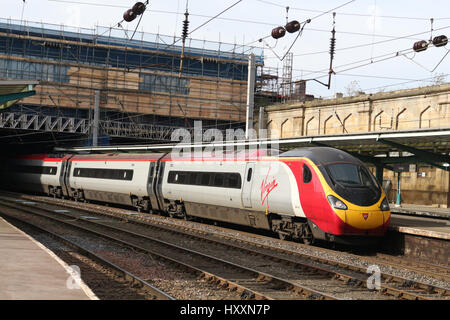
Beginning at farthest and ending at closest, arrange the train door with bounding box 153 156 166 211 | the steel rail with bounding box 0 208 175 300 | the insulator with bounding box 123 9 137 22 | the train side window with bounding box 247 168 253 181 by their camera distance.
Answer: the train door with bounding box 153 156 166 211 → the train side window with bounding box 247 168 253 181 → the insulator with bounding box 123 9 137 22 → the steel rail with bounding box 0 208 175 300

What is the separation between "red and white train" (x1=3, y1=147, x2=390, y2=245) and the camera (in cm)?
1641

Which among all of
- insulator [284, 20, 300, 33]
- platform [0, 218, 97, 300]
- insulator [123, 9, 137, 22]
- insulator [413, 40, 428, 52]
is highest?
insulator [284, 20, 300, 33]

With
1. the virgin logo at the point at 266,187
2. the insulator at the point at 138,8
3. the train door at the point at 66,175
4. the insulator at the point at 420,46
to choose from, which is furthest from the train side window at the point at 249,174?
the train door at the point at 66,175

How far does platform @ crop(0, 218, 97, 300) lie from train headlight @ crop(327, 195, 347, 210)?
7.70m

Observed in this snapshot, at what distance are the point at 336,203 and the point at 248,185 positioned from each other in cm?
483

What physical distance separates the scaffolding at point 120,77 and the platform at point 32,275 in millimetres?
44291

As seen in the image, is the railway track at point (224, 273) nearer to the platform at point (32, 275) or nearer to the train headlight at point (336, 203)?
the platform at point (32, 275)

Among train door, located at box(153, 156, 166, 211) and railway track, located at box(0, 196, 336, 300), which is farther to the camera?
train door, located at box(153, 156, 166, 211)

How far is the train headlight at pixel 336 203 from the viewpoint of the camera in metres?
16.1

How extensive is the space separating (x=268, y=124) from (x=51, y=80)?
2277cm

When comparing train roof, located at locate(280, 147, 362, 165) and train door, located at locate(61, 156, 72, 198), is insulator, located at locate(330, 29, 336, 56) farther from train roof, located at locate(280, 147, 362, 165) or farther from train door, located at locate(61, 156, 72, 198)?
train door, located at locate(61, 156, 72, 198)

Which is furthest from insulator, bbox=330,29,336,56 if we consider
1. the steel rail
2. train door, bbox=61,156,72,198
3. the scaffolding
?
the scaffolding

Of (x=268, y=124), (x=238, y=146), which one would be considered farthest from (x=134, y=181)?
(x=268, y=124)
